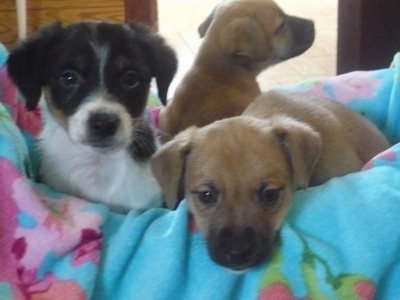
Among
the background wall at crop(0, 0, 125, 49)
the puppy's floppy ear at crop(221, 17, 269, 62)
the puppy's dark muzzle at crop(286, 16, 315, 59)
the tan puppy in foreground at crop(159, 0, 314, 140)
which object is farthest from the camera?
the background wall at crop(0, 0, 125, 49)

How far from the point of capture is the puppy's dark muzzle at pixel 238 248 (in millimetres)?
1312

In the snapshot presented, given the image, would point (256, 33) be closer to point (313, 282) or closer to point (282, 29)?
point (282, 29)

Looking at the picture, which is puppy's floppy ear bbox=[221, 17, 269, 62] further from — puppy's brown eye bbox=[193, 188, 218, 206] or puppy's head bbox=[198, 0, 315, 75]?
puppy's brown eye bbox=[193, 188, 218, 206]

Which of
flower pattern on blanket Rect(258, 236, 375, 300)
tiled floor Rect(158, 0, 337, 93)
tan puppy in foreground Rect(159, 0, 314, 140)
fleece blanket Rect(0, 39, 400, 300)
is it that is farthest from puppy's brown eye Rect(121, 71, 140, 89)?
tiled floor Rect(158, 0, 337, 93)

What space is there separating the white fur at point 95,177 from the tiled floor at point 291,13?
1.15m

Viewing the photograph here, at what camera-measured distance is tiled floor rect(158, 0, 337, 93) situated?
11.4 feet

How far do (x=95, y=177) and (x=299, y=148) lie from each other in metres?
0.54

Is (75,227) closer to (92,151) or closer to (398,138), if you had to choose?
(92,151)

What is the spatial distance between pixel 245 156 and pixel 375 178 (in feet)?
1.00

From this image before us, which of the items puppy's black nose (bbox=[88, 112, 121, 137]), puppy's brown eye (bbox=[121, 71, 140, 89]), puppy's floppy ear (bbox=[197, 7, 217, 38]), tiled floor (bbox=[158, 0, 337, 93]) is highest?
puppy's brown eye (bbox=[121, 71, 140, 89])

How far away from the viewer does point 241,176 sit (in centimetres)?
138

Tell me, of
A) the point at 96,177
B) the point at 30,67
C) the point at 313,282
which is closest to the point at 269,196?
the point at 313,282

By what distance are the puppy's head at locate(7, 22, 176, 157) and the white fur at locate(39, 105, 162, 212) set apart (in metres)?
0.10

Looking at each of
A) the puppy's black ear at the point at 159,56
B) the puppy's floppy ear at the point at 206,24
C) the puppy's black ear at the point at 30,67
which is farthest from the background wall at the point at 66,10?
the puppy's black ear at the point at 30,67
